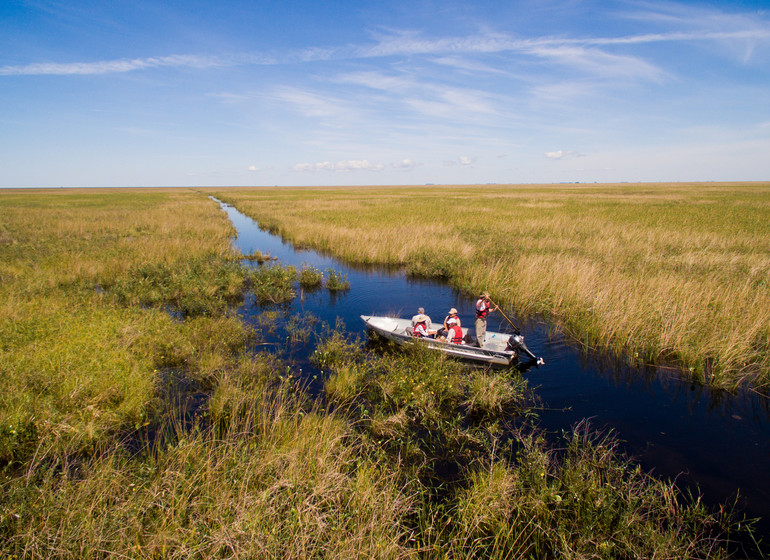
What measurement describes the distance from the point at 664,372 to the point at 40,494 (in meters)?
11.8

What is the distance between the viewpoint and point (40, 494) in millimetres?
4074

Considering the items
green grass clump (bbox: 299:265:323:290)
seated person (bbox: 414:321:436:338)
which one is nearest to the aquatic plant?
green grass clump (bbox: 299:265:323:290)

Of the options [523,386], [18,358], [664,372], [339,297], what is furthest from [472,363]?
[18,358]

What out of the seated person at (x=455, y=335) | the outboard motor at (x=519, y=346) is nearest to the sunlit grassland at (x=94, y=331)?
the seated person at (x=455, y=335)

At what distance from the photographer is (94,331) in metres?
8.59

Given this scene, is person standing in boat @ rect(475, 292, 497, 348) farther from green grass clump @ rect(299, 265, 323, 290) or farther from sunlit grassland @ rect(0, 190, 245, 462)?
→ green grass clump @ rect(299, 265, 323, 290)

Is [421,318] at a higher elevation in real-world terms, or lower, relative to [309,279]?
lower

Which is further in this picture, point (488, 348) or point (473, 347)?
point (488, 348)

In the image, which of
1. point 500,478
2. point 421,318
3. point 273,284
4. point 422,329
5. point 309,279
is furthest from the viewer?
point 309,279

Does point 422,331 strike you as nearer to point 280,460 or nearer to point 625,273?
point 280,460

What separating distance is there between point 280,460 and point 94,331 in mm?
6735

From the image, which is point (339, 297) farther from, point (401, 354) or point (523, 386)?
point (523, 386)

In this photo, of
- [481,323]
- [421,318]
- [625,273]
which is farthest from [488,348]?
[625,273]

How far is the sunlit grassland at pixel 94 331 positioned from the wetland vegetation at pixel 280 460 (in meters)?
0.05
